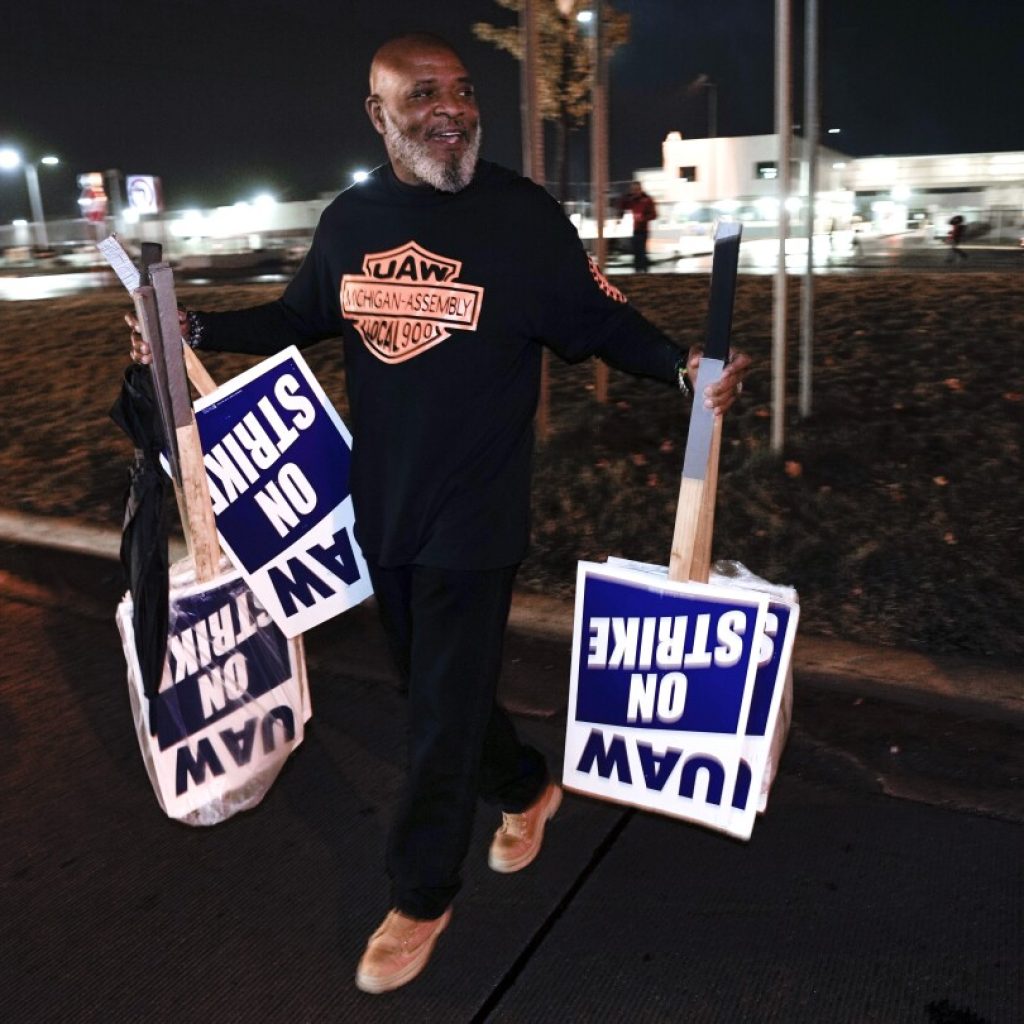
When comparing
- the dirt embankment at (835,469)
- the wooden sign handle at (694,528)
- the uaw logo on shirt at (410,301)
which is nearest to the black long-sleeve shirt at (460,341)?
the uaw logo on shirt at (410,301)

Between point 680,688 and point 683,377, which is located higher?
point 683,377

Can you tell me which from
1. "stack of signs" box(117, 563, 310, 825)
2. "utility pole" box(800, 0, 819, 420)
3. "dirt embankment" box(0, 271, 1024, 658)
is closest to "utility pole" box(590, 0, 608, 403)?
"dirt embankment" box(0, 271, 1024, 658)

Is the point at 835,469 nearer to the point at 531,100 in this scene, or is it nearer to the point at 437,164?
the point at 531,100

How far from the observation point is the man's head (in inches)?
94.3

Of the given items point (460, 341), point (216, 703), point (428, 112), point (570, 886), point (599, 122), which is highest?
point (599, 122)

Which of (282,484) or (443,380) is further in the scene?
(282,484)

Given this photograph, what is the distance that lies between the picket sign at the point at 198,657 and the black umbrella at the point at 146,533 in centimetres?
5

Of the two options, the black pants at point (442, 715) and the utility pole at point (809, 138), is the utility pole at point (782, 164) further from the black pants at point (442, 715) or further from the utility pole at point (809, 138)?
the black pants at point (442, 715)

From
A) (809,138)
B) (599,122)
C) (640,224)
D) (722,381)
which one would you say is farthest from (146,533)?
(640,224)

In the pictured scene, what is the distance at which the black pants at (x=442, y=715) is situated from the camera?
98.3 inches

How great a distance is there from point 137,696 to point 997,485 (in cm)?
394

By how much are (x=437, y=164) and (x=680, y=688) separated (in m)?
1.38

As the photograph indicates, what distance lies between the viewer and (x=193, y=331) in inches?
113

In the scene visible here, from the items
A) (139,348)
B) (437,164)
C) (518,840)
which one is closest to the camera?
(437,164)
